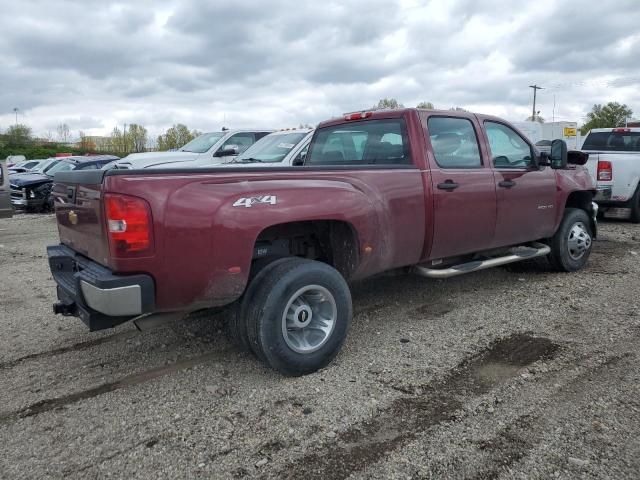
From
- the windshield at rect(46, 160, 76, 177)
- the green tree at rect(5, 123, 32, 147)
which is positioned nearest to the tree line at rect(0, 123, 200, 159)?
the green tree at rect(5, 123, 32, 147)

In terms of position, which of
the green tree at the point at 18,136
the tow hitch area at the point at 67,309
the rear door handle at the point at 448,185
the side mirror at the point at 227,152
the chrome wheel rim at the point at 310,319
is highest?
the green tree at the point at 18,136

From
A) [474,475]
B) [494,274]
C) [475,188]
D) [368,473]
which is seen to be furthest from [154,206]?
[494,274]


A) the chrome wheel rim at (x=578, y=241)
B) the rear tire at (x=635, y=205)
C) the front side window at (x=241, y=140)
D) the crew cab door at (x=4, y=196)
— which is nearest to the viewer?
the chrome wheel rim at (x=578, y=241)

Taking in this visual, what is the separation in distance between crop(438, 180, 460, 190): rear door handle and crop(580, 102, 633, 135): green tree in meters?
63.9

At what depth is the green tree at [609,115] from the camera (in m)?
60.7

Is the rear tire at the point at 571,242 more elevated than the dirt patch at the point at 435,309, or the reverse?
the rear tire at the point at 571,242

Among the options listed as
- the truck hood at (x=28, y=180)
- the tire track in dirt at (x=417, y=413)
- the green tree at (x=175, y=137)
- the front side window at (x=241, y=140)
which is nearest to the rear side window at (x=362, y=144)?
the tire track in dirt at (x=417, y=413)

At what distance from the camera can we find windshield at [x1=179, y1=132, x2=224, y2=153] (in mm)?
11344

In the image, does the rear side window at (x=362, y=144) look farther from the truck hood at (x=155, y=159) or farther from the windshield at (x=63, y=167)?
the windshield at (x=63, y=167)

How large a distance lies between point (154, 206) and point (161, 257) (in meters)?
0.30

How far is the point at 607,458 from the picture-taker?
2676 mm

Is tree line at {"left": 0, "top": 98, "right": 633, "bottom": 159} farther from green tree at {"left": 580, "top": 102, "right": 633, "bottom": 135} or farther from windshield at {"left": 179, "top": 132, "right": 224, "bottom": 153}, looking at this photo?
windshield at {"left": 179, "top": 132, "right": 224, "bottom": 153}

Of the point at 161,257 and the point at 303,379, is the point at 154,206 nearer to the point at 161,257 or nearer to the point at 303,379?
the point at 161,257

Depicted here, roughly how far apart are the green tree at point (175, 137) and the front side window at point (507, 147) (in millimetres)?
41722
